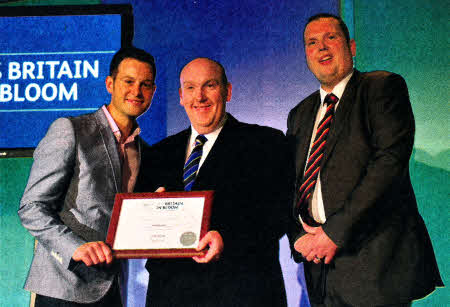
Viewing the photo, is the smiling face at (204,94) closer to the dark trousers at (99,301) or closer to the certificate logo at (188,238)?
the certificate logo at (188,238)

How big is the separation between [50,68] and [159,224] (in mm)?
1593

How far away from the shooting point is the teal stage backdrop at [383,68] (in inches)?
107

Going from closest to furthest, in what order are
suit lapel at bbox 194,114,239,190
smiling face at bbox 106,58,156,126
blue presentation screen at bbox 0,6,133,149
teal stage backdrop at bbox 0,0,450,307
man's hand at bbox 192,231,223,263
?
1. man's hand at bbox 192,231,223,263
2. suit lapel at bbox 194,114,239,190
3. smiling face at bbox 106,58,156,126
4. teal stage backdrop at bbox 0,0,450,307
5. blue presentation screen at bbox 0,6,133,149

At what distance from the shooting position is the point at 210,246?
68.2 inches

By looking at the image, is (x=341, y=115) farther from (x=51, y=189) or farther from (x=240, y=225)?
(x=51, y=189)

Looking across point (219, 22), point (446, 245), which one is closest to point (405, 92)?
point (446, 245)

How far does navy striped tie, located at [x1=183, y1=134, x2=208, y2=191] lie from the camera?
199cm

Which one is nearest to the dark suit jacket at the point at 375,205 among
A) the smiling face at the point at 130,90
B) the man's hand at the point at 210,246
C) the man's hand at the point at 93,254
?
the man's hand at the point at 210,246

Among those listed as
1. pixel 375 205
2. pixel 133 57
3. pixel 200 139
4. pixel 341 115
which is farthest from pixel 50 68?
pixel 375 205

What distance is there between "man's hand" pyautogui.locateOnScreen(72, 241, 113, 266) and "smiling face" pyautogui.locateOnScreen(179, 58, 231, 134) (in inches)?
26.3

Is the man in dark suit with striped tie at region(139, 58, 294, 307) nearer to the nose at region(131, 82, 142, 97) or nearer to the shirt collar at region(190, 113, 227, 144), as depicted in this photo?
the shirt collar at region(190, 113, 227, 144)

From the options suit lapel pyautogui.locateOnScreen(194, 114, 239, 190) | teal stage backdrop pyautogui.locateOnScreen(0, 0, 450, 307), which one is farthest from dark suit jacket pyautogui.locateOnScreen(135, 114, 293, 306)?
teal stage backdrop pyautogui.locateOnScreen(0, 0, 450, 307)

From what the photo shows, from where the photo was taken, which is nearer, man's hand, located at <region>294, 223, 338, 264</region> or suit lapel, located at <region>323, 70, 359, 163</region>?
man's hand, located at <region>294, 223, 338, 264</region>

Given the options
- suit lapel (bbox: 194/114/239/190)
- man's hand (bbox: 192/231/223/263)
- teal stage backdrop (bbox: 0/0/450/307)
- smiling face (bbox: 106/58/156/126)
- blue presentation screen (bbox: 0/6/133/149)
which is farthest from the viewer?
blue presentation screen (bbox: 0/6/133/149)
